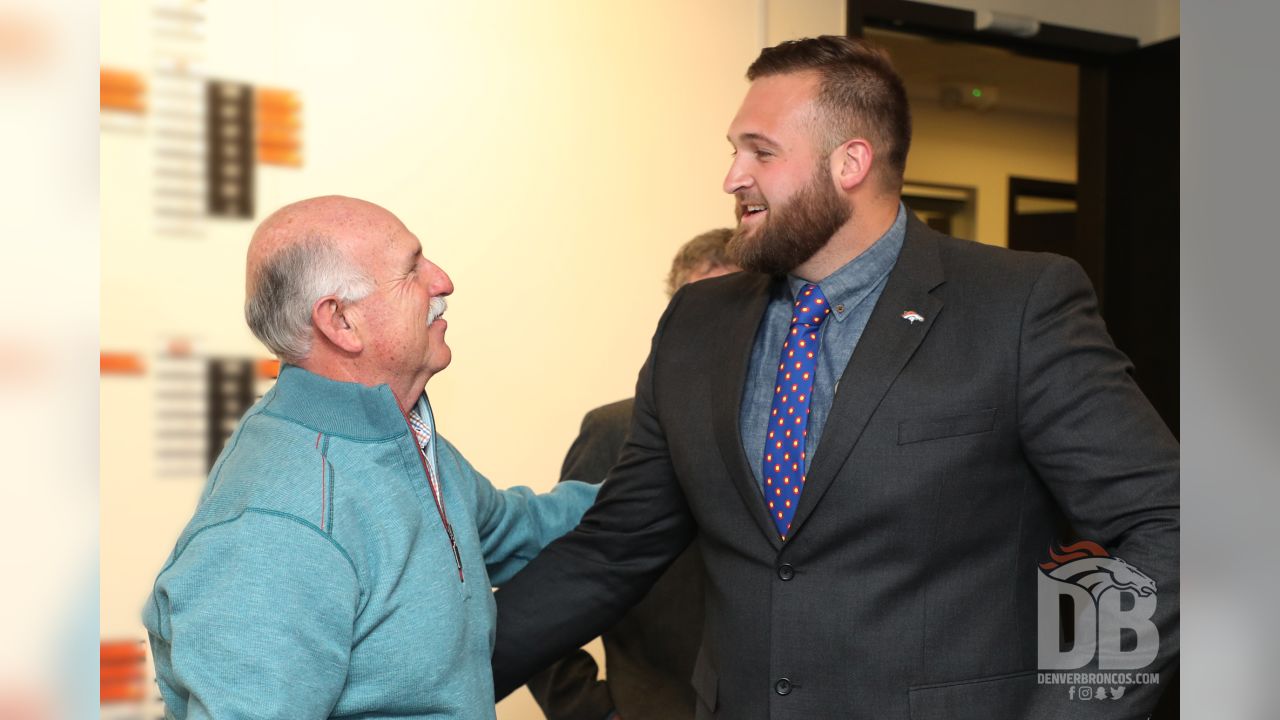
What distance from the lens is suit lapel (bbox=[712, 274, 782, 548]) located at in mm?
1645

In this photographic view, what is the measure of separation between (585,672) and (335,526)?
1.22m

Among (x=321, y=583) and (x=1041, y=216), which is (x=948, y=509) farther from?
(x=1041, y=216)

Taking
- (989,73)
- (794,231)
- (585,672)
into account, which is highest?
(989,73)

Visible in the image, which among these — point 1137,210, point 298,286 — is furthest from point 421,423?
point 1137,210

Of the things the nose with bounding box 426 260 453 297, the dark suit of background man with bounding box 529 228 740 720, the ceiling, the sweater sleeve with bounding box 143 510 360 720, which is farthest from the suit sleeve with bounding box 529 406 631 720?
the ceiling

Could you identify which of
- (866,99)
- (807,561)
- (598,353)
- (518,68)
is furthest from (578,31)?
(807,561)

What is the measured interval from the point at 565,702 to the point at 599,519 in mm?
653

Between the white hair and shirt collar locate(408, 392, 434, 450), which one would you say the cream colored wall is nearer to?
shirt collar locate(408, 392, 434, 450)

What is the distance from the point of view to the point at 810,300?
1.78 m

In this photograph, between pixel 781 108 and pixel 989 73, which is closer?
pixel 781 108

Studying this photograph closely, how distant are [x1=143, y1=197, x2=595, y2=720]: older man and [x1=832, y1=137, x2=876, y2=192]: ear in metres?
0.70

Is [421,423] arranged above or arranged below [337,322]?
below

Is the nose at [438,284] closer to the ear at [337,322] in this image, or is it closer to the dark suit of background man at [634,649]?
the ear at [337,322]

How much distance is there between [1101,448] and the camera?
4.90 ft
